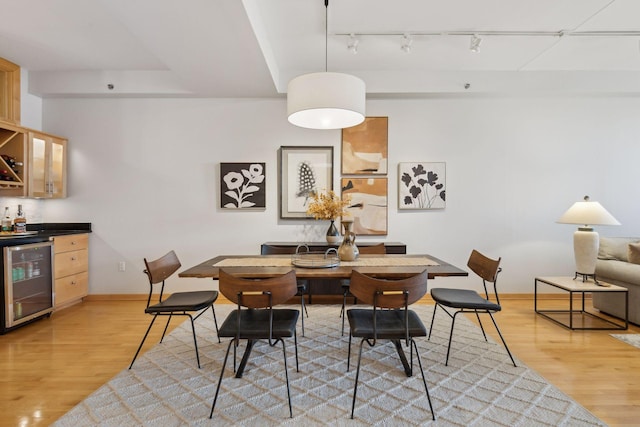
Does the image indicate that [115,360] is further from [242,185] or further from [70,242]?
[242,185]

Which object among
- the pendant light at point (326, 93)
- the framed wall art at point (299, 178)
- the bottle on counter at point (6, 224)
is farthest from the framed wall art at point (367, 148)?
the bottle on counter at point (6, 224)

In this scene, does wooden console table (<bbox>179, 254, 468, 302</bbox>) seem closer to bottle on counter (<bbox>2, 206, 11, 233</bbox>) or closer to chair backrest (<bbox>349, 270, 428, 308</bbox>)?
chair backrest (<bbox>349, 270, 428, 308</bbox>)

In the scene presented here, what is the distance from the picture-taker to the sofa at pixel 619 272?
3361 millimetres

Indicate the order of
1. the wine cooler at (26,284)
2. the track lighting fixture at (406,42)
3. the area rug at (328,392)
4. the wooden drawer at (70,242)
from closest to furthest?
1. the area rug at (328,392)
2. the wine cooler at (26,284)
3. the track lighting fixture at (406,42)
4. the wooden drawer at (70,242)

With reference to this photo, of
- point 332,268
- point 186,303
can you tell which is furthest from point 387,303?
point 186,303

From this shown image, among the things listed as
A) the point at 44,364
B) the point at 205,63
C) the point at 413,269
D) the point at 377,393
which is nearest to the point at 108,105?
the point at 205,63

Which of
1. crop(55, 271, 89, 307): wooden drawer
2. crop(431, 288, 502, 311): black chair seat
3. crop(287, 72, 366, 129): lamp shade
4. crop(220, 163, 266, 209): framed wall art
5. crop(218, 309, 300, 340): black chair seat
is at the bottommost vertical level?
crop(55, 271, 89, 307): wooden drawer

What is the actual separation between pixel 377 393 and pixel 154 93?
414cm

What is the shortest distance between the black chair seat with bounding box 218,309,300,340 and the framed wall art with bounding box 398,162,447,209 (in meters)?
2.63

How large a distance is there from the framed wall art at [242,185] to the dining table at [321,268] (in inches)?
60.3

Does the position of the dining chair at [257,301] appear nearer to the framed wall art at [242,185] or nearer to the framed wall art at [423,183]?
the framed wall art at [242,185]

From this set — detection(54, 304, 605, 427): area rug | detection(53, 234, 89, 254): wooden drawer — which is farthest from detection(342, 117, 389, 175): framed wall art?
detection(53, 234, 89, 254): wooden drawer

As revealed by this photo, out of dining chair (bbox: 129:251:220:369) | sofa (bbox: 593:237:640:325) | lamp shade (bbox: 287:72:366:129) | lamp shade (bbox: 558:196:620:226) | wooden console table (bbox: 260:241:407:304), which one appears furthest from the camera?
wooden console table (bbox: 260:241:407:304)

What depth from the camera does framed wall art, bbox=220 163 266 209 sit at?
14.3ft
